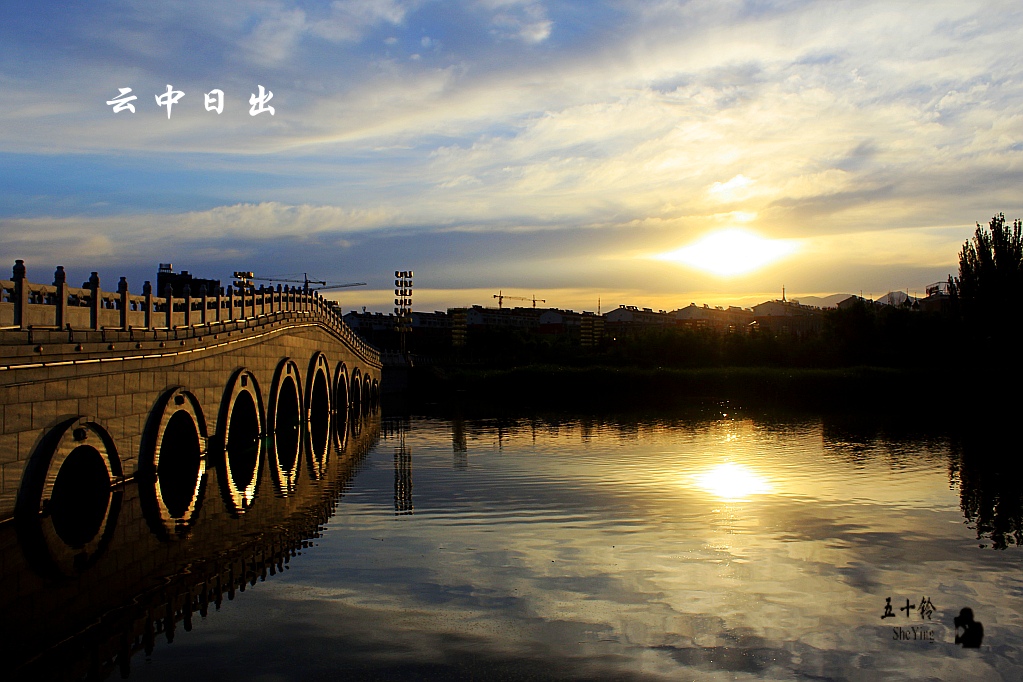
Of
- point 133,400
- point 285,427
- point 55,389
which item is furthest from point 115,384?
point 285,427

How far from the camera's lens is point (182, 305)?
912 inches

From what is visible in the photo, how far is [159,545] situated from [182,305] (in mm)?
9331

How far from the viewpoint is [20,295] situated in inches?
575

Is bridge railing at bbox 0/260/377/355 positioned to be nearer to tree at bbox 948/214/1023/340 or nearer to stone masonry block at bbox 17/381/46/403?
stone masonry block at bbox 17/381/46/403

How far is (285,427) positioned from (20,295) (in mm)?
22561

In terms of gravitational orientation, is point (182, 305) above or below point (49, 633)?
above

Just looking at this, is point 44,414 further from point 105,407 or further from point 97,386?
point 105,407

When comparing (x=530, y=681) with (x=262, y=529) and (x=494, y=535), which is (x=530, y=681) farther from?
(x=262, y=529)

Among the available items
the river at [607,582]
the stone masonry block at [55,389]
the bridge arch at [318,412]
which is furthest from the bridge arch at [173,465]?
Answer: the bridge arch at [318,412]

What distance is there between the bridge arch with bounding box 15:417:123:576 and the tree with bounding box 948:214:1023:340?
6887cm

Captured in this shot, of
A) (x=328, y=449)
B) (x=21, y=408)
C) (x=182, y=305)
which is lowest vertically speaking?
(x=328, y=449)

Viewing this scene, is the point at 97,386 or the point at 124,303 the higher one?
the point at 124,303

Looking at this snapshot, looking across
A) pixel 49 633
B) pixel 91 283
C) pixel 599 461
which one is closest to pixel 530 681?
pixel 49 633

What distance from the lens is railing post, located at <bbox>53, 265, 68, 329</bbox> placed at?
52.3ft
